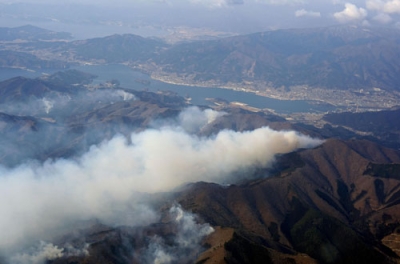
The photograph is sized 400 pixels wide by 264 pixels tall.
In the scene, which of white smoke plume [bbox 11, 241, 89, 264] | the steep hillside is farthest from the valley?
the steep hillside

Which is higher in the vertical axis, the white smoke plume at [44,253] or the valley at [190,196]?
the white smoke plume at [44,253]

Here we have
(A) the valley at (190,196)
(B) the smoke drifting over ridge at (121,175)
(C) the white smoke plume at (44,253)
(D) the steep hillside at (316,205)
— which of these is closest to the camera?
(C) the white smoke plume at (44,253)

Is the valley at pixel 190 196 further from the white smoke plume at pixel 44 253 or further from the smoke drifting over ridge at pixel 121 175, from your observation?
the smoke drifting over ridge at pixel 121 175

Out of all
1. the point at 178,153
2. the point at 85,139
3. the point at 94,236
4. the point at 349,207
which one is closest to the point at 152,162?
the point at 178,153

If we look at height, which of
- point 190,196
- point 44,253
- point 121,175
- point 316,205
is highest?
point 44,253

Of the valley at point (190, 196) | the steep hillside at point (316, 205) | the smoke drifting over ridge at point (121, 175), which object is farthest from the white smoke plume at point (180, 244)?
the smoke drifting over ridge at point (121, 175)

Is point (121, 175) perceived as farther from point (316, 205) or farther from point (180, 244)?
point (316, 205)

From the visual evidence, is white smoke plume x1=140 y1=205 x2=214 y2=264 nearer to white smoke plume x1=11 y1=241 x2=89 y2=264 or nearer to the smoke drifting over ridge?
the smoke drifting over ridge

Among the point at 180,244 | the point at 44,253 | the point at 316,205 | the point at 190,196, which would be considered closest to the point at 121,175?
the point at 190,196

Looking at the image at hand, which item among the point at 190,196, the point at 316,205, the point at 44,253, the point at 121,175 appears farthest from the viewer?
the point at 121,175
